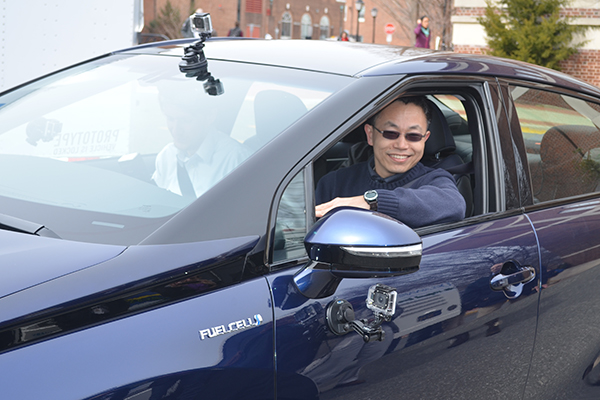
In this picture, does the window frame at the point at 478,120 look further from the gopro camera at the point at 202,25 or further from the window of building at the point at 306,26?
the window of building at the point at 306,26

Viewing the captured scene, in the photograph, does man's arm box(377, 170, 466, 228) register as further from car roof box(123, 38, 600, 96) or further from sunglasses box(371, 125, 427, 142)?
car roof box(123, 38, 600, 96)

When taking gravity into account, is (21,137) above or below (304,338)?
above

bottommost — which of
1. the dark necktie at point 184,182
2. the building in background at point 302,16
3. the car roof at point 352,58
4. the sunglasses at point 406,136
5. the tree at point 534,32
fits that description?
the dark necktie at point 184,182

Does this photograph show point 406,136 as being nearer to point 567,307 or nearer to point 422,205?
point 422,205

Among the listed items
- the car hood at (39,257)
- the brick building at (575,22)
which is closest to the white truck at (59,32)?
the car hood at (39,257)

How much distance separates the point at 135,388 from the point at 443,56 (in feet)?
5.07

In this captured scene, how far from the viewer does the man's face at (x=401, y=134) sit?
8.01ft

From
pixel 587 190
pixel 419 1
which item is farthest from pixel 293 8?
pixel 587 190

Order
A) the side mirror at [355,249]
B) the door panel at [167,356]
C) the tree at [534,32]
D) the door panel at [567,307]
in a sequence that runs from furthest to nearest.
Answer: the tree at [534,32]
the door panel at [567,307]
the side mirror at [355,249]
the door panel at [167,356]

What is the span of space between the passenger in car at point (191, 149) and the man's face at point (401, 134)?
697 millimetres

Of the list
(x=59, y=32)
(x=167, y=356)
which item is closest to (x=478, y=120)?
(x=167, y=356)

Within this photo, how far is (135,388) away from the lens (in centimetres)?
129

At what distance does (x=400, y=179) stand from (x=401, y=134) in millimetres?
170

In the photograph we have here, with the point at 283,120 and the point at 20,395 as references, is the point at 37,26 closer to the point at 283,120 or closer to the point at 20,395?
the point at 283,120
